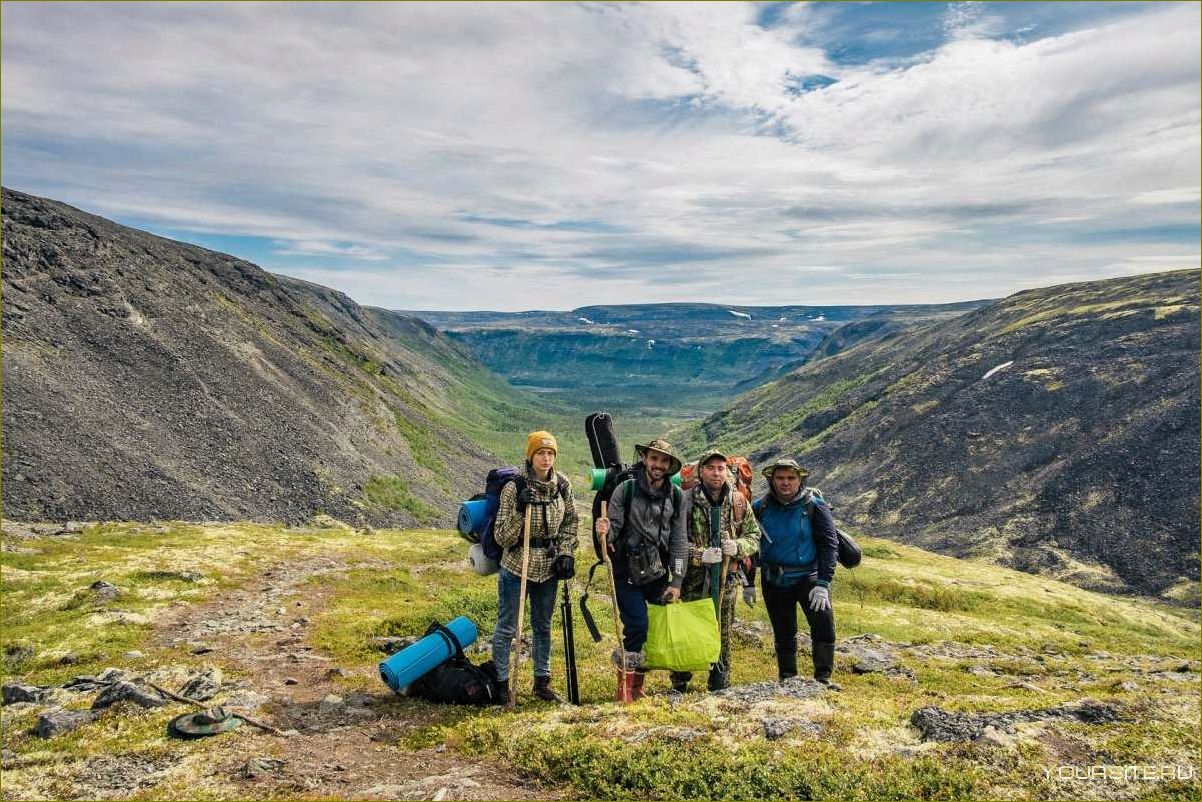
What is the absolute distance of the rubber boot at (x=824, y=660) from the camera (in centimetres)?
1420

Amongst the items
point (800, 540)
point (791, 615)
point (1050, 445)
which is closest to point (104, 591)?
point (791, 615)

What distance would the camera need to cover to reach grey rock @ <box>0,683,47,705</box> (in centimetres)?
1417

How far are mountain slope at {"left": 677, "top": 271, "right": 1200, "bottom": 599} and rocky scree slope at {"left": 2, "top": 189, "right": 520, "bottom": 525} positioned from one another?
75859 mm

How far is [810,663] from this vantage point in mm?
20438

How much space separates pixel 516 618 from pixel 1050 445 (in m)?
114

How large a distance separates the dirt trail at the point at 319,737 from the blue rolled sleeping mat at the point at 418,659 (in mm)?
513

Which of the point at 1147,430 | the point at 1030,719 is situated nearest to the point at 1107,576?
the point at 1147,430

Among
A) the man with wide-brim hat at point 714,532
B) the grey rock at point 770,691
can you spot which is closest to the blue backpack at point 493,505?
the man with wide-brim hat at point 714,532

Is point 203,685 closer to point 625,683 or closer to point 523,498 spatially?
point 523,498

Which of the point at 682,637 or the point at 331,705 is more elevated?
the point at 682,637

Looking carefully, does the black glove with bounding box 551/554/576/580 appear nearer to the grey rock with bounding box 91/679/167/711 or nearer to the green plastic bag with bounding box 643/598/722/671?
the green plastic bag with bounding box 643/598/722/671

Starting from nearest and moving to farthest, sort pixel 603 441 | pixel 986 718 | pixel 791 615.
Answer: pixel 986 718 → pixel 603 441 → pixel 791 615

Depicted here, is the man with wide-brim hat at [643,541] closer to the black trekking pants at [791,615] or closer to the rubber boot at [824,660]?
the black trekking pants at [791,615]

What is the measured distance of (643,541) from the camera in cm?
1239
